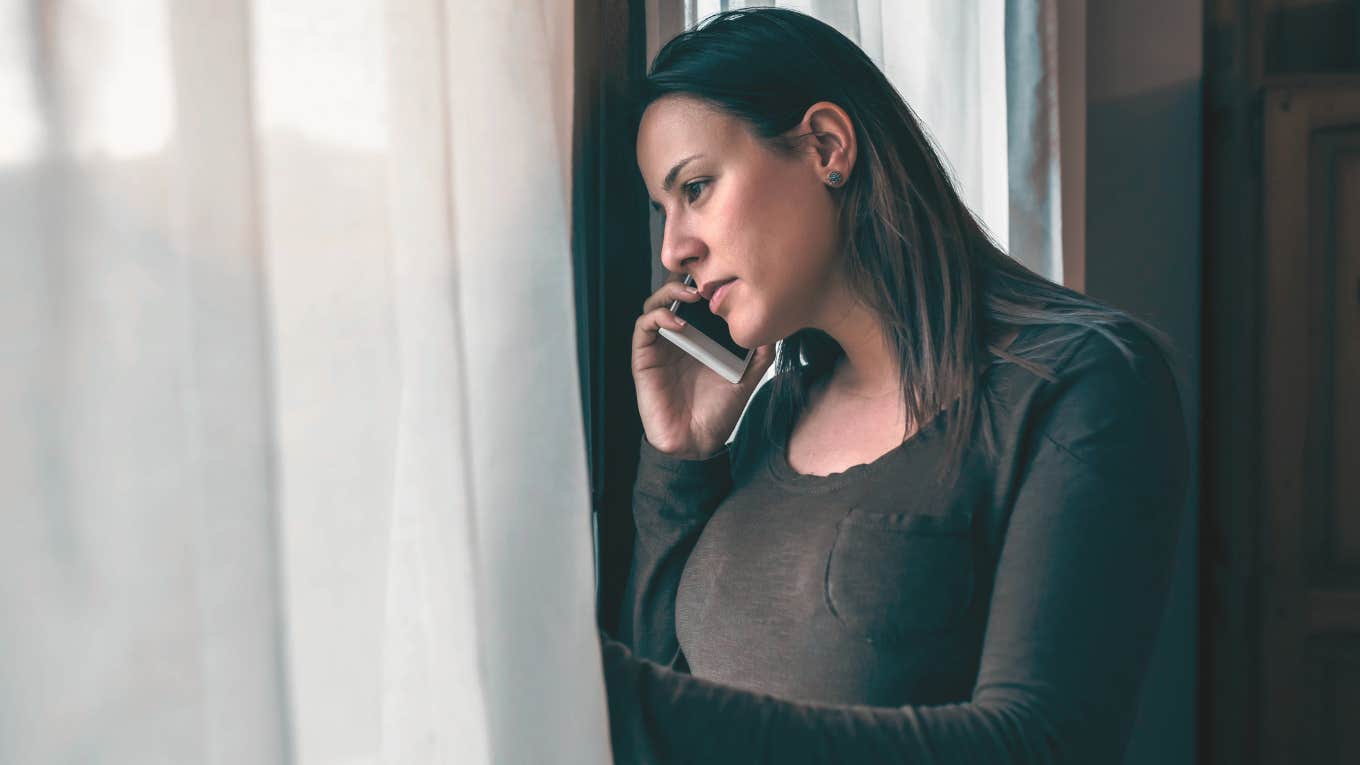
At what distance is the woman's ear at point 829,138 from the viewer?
3.35 feet

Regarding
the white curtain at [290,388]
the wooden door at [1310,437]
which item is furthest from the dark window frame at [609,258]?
the wooden door at [1310,437]

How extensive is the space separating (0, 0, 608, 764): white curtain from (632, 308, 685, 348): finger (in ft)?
1.70

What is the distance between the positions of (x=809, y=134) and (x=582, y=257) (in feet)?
0.98

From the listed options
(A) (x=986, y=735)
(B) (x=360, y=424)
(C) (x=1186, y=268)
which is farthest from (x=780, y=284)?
(C) (x=1186, y=268)

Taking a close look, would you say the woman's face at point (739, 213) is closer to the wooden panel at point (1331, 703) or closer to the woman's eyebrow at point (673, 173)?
the woman's eyebrow at point (673, 173)

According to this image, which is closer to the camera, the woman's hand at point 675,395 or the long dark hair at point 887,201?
the long dark hair at point 887,201

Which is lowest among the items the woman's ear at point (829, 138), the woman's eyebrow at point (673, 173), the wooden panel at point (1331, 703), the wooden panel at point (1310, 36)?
the wooden panel at point (1331, 703)

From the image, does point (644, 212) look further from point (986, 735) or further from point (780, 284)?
point (986, 735)

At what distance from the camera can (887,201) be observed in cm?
102

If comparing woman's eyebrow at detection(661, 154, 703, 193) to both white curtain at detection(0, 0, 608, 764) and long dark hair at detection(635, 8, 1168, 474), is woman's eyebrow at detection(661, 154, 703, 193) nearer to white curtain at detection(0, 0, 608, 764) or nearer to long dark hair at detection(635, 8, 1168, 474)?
long dark hair at detection(635, 8, 1168, 474)

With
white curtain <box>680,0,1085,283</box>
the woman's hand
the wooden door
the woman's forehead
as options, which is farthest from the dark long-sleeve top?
the wooden door

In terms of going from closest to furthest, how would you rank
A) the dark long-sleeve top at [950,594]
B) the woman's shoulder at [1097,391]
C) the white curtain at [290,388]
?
the white curtain at [290,388], the dark long-sleeve top at [950,594], the woman's shoulder at [1097,391]

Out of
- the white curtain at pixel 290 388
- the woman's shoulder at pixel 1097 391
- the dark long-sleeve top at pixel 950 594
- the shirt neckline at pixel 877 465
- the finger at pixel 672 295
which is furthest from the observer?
the finger at pixel 672 295

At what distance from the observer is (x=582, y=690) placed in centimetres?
56
